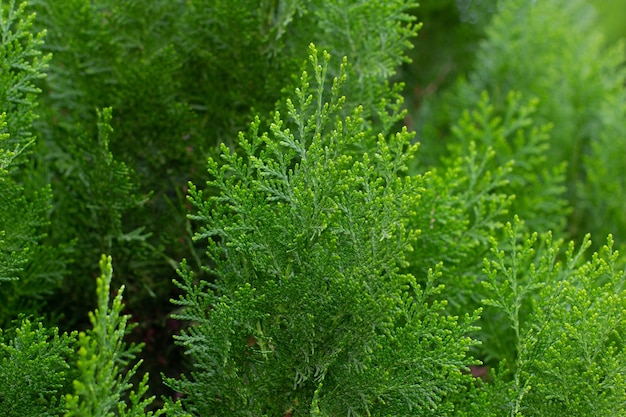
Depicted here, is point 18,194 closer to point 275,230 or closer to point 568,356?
point 275,230

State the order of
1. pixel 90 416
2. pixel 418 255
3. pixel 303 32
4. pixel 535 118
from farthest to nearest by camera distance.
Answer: pixel 535 118 → pixel 303 32 → pixel 418 255 → pixel 90 416

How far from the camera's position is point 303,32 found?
2668mm

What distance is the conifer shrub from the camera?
1.88 meters

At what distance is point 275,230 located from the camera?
1.93 metres

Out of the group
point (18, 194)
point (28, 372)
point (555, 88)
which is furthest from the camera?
point (555, 88)

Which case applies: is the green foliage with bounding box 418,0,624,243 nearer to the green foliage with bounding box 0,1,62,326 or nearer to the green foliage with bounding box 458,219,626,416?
the green foliage with bounding box 458,219,626,416

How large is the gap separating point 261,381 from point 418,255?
821 millimetres

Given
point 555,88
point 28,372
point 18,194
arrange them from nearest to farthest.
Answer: point 28,372 < point 18,194 < point 555,88

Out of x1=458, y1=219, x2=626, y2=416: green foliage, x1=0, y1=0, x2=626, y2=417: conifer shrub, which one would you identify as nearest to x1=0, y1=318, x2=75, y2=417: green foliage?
x1=0, y1=0, x2=626, y2=417: conifer shrub

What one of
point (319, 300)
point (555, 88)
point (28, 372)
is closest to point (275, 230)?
point (319, 300)

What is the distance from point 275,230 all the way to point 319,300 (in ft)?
0.80

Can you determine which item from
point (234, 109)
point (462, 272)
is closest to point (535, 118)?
point (462, 272)

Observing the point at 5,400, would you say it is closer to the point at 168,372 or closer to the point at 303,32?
the point at 168,372

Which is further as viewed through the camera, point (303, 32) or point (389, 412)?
point (303, 32)
